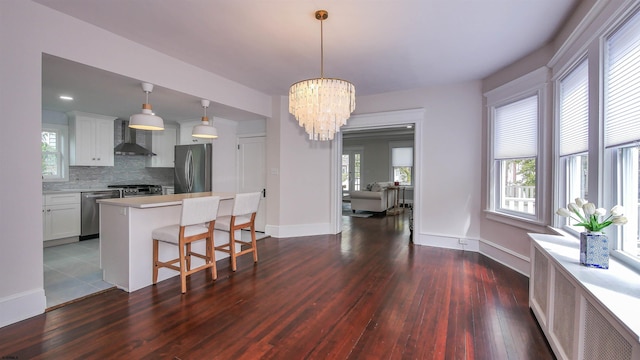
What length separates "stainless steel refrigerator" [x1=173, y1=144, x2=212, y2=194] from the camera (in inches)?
209

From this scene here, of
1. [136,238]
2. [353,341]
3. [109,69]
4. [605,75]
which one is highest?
[109,69]

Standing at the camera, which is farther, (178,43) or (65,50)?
(178,43)

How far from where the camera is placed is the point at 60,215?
15.0ft

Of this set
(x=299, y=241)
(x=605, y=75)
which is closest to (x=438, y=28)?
(x=605, y=75)

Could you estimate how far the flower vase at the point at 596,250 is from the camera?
1696mm

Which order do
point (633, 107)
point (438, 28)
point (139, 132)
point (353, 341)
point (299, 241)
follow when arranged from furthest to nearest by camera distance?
point (139, 132)
point (299, 241)
point (438, 28)
point (353, 341)
point (633, 107)

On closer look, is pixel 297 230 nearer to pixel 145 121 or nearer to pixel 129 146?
pixel 145 121

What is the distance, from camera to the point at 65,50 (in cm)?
252

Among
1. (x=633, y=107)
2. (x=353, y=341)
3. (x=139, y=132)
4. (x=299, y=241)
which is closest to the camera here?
(x=633, y=107)

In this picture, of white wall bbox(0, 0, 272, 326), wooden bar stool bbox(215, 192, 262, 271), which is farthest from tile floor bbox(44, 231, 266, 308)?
wooden bar stool bbox(215, 192, 262, 271)

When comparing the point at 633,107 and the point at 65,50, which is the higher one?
the point at 65,50

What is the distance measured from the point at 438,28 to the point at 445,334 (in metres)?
2.76

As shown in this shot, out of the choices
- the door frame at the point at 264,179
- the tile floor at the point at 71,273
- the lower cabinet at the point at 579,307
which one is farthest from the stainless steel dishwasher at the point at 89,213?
the lower cabinet at the point at 579,307

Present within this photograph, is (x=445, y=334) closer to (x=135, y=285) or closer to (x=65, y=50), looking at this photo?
(x=135, y=285)
